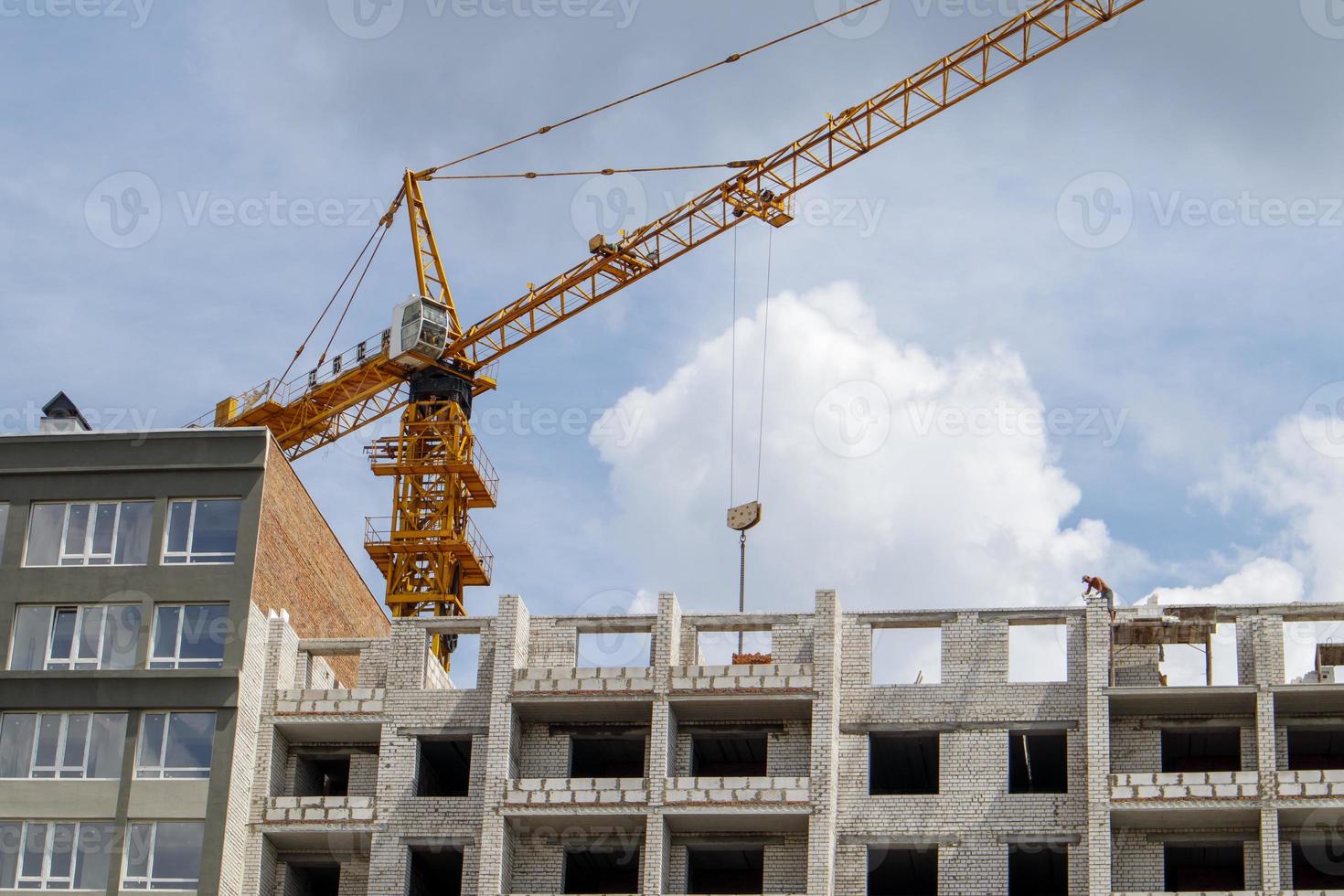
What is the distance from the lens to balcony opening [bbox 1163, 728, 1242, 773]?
67.9 m

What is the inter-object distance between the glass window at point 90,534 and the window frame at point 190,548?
0.55 metres

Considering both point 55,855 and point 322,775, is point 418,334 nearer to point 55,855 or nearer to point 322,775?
point 322,775

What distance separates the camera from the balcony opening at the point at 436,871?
224 feet

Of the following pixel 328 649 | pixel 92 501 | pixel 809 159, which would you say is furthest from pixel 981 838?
pixel 809 159

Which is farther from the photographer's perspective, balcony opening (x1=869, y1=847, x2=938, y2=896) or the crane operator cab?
the crane operator cab

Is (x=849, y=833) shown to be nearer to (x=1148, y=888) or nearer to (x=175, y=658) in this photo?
(x=1148, y=888)

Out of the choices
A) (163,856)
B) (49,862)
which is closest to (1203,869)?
(163,856)

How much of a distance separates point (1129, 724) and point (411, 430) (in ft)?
164

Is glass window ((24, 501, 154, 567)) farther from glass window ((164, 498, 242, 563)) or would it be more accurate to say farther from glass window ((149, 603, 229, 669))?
glass window ((149, 603, 229, 669))

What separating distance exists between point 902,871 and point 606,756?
31.5 feet

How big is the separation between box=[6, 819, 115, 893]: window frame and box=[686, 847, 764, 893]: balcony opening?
665 inches

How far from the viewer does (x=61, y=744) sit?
6750 cm

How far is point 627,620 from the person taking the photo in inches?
2744

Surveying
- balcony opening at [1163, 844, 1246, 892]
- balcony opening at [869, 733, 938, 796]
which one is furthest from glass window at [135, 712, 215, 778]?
balcony opening at [1163, 844, 1246, 892]
